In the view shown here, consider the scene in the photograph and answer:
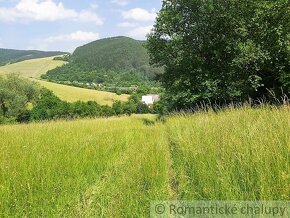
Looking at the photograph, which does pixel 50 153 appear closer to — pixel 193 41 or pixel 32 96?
pixel 193 41

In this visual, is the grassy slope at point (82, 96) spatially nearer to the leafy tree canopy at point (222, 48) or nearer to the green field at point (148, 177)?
the leafy tree canopy at point (222, 48)

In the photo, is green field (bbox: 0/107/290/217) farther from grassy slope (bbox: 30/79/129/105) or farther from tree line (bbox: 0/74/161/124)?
grassy slope (bbox: 30/79/129/105)

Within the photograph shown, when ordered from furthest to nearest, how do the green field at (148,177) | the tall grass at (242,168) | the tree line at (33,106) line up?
1. the tree line at (33,106)
2. the green field at (148,177)
3. the tall grass at (242,168)

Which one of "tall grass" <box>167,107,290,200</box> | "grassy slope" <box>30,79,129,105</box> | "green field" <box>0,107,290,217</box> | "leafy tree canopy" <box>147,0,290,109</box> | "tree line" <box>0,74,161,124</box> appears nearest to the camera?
"tall grass" <box>167,107,290,200</box>

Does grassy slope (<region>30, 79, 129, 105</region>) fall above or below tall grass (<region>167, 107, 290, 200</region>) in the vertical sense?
below

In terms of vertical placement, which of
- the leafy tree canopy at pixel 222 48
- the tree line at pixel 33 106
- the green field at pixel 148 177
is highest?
the leafy tree canopy at pixel 222 48

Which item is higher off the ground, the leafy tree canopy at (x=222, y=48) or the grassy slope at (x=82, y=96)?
the leafy tree canopy at (x=222, y=48)

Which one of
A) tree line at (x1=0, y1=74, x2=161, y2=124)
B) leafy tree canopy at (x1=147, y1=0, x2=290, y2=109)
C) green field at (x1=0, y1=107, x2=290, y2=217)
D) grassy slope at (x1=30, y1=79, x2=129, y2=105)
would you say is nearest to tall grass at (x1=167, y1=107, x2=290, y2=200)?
green field at (x1=0, y1=107, x2=290, y2=217)

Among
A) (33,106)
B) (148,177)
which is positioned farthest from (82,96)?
(148,177)

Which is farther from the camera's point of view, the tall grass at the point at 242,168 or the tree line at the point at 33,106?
the tree line at the point at 33,106

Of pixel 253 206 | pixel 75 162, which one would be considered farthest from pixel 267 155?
pixel 75 162

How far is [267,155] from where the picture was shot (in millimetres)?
3893

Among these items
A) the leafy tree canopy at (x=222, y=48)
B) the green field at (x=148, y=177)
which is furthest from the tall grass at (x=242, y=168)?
the leafy tree canopy at (x=222, y=48)

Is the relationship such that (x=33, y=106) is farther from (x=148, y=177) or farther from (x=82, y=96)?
(x=148, y=177)
